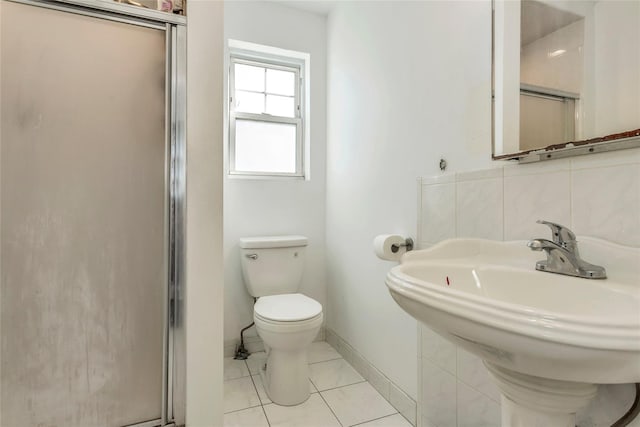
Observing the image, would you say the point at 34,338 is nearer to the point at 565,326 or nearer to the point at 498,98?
the point at 565,326

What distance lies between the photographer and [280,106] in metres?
2.41

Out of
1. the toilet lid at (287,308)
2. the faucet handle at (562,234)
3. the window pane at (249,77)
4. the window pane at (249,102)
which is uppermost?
the window pane at (249,77)

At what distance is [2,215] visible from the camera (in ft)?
3.15

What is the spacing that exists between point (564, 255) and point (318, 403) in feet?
4.38

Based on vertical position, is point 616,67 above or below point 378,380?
above

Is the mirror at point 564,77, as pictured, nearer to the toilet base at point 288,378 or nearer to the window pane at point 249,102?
the toilet base at point 288,378

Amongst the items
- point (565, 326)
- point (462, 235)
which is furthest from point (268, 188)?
point (565, 326)

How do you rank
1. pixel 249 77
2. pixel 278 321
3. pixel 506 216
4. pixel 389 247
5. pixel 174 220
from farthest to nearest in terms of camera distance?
pixel 249 77 → pixel 278 321 → pixel 389 247 → pixel 174 220 → pixel 506 216

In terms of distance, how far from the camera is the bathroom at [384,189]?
966 mm

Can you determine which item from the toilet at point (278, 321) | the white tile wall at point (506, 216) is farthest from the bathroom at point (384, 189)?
the toilet at point (278, 321)

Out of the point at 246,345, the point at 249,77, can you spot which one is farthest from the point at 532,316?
the point at 249,77

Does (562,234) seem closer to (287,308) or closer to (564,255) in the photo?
(564,255)

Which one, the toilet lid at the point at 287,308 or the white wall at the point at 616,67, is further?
the toilet lid at the point at 287,308

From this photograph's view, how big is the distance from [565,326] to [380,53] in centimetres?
161
